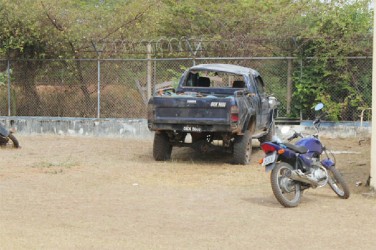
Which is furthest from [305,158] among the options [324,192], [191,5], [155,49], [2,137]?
[191,5]

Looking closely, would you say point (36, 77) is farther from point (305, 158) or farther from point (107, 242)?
point (107, 242)

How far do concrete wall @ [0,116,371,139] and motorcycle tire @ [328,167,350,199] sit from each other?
790 centimetres

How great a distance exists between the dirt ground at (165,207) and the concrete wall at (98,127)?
3.20 metres

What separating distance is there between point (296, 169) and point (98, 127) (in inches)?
401

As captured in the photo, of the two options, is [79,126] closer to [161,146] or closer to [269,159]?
[161,146]

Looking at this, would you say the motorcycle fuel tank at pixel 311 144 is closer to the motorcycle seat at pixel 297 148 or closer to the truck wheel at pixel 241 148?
the motorcycle seat at pixel 297 148

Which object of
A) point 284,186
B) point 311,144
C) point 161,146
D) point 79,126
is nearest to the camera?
point 284,186

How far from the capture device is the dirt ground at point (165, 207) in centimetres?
767

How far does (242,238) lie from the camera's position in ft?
25.6

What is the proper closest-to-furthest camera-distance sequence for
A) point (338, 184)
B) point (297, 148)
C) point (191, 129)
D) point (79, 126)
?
point (297, 148) < point (338, 184) < point (191, 129) < point (79, 126)

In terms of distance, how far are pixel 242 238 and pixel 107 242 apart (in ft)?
4.76

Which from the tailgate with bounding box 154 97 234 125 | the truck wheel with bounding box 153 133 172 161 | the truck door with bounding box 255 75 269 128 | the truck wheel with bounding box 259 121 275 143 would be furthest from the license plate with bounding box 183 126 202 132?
the truck wheel with bounding box 259 121 275 143

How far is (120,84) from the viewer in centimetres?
2005

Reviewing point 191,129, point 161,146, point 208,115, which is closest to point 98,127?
point 161,146
